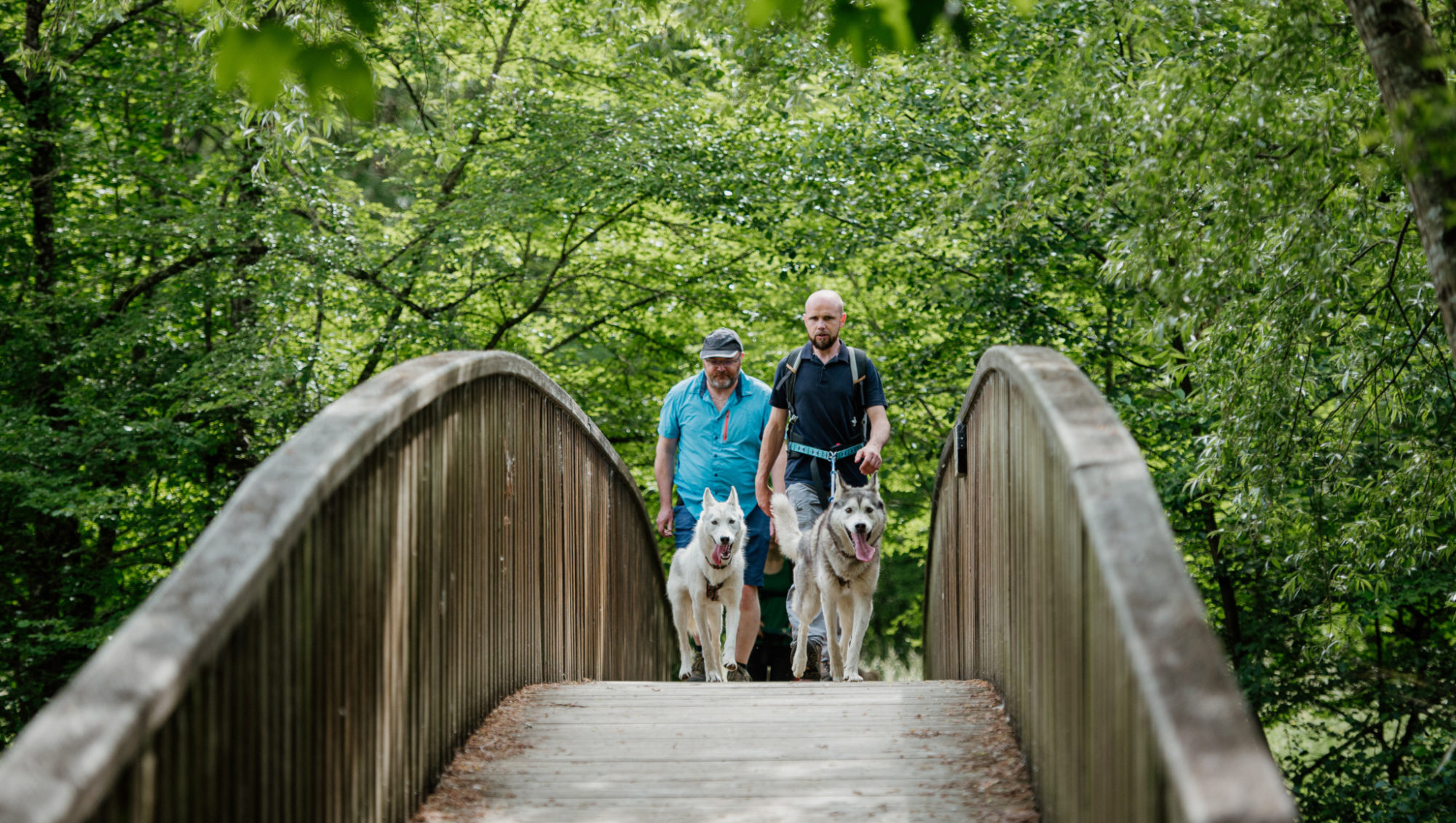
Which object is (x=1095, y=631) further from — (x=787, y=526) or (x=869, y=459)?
(x=787, y=526)

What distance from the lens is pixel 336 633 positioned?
2.71 m

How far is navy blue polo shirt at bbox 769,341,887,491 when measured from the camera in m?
7.26

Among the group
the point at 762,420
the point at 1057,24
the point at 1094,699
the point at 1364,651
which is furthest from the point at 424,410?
the point at 1364,651

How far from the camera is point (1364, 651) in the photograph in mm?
12953

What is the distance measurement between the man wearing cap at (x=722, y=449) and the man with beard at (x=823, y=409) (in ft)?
1.11

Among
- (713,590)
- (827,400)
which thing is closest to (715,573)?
(713,590)

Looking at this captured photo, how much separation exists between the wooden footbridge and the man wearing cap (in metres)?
1.70

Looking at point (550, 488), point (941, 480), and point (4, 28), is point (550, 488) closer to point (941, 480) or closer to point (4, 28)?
Answer: point (941, 480)

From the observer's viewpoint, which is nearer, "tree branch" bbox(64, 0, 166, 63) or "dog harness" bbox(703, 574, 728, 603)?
"dog harness" bbox(703, 574, 728, 603)

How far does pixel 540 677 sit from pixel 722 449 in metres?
2.81

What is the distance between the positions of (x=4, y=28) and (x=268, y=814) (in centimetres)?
1284

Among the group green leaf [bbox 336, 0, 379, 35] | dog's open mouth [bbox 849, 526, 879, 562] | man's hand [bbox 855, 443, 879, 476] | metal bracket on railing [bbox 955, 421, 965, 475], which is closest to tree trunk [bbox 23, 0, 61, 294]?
man's hand [bbox 855, 443, 879, 476]

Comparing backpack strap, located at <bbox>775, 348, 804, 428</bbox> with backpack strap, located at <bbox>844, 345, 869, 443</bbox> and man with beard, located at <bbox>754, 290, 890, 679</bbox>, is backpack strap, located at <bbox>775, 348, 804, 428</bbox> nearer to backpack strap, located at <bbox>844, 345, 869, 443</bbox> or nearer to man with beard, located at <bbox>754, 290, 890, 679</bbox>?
man with beard, located at <bbox>754, 290, 890, 679</bbox>

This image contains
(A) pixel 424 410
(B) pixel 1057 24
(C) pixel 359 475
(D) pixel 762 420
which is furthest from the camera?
(B) pixel 1057 24
